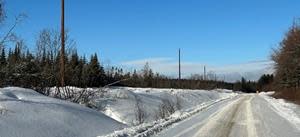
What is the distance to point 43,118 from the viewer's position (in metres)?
13.7

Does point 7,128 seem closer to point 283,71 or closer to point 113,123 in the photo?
point 113,123

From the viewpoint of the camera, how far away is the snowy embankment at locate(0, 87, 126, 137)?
1238 cm

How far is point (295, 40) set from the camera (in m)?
58.8

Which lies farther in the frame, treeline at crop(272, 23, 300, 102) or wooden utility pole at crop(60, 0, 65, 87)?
treeline at crop(272, 23, 300, 102)

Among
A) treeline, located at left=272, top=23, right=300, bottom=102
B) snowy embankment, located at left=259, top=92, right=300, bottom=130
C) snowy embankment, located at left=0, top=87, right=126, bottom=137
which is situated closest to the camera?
snowy embankment, located at left=0, top=87, right=126, bottom=137

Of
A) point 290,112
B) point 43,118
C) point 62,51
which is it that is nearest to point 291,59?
point 290,112

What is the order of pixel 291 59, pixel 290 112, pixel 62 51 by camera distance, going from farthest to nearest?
pixel 291 59, pixel 290 112, pixel 62 51

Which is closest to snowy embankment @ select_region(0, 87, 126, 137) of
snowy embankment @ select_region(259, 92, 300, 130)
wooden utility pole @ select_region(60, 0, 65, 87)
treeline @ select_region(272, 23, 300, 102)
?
wooden utility pole @ select_region(60, 0, 65, 87)

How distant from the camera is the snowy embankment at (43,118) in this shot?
40.6ft

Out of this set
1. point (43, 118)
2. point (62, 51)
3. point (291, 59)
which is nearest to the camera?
point (43, 118)

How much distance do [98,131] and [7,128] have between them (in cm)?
373

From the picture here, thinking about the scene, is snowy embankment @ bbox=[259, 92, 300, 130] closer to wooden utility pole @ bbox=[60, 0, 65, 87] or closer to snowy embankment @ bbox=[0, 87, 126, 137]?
snowy embankment @ bbox=[0, 87, 126, 137]

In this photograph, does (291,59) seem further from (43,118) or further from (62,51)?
(43,118)

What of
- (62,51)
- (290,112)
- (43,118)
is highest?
(62,51)
